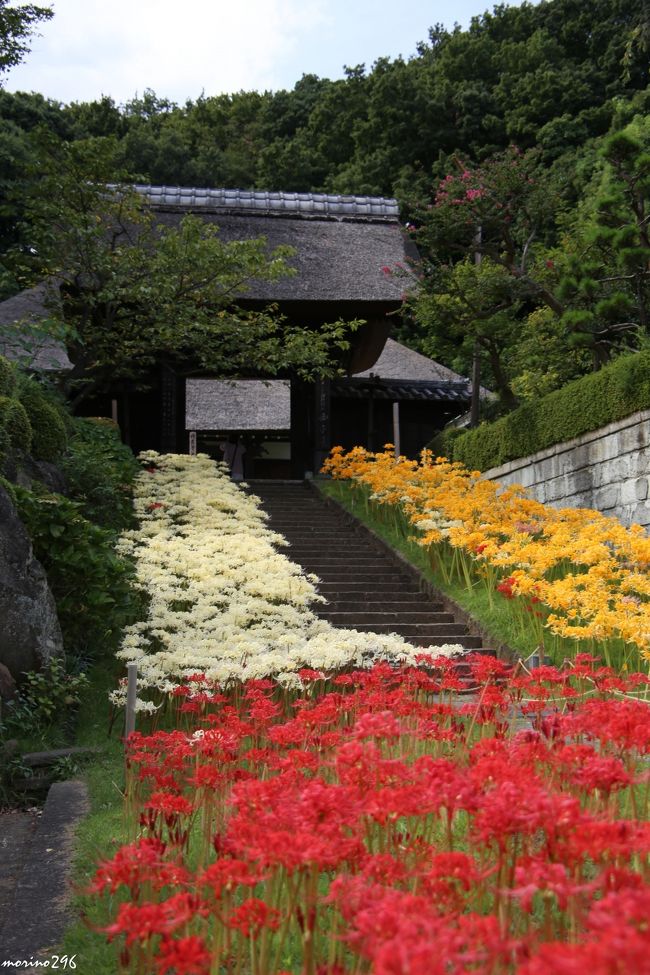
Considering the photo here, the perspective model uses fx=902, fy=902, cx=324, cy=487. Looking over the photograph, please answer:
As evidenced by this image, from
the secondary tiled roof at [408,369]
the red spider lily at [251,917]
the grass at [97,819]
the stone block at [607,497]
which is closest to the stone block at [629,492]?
the stone block at [607,497]

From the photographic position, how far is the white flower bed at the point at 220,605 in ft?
21.0

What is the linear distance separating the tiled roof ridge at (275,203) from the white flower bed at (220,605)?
10.2 meters

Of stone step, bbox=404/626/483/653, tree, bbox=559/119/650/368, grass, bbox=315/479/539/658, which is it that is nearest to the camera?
grass, bbox=315/479/539/658

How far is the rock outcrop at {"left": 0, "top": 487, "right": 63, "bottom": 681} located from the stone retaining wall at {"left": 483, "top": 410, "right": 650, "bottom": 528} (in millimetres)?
7144

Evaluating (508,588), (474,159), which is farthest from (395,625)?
(474,159)

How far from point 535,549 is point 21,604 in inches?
190

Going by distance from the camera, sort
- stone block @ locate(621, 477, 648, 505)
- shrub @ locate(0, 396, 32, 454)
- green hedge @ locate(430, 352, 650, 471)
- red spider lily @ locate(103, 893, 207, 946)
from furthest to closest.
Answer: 1. green hedge @ locate(430, 352, 650, 471)
2. stone block @ locate(621, 477, 648, 505)
3. shrub @ locate(0, 396, 32, 454)
4. red spider lily @ locate(103, 893, 207, 946)

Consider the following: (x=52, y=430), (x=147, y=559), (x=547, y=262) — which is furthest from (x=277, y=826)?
(x=547, y=262)

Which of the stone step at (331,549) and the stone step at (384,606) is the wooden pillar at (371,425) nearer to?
the stone step at (331,549)

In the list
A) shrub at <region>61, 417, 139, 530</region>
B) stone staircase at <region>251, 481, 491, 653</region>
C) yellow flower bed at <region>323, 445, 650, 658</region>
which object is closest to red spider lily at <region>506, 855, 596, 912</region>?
yellow flower bed at <region>323, 445, 650, 658</region>

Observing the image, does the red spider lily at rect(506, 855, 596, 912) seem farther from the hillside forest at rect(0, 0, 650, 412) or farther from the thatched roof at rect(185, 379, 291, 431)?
the thatched roof at rect(185, 379, 291, 431)

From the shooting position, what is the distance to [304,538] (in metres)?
13.7

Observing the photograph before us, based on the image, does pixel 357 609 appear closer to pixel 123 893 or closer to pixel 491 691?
pixel 491 691

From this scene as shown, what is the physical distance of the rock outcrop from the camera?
6.54 m
